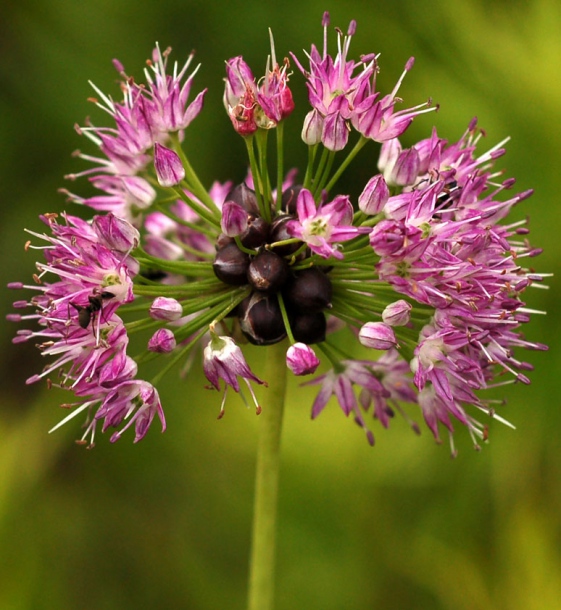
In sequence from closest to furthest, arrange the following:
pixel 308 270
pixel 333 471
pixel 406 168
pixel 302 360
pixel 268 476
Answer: pixel 302 360 < pixel 308 270 < pixel 406 168 < pixel 268 476 < pixel 333 471

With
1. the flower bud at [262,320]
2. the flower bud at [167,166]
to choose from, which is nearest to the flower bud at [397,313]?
the flower bud at [262,320]

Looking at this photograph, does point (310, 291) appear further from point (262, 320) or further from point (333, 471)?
point (333, 471)

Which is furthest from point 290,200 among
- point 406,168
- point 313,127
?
point 406,168

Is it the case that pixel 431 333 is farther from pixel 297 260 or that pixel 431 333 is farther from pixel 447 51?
pixel 447 51

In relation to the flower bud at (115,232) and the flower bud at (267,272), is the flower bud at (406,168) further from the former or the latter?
the flower bud at (115,232)

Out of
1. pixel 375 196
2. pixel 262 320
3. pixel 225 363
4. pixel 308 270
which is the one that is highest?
pixel 375 196

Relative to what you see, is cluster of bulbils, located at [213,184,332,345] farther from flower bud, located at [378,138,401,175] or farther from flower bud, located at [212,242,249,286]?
flower bud, located at [378,138,401,175]
